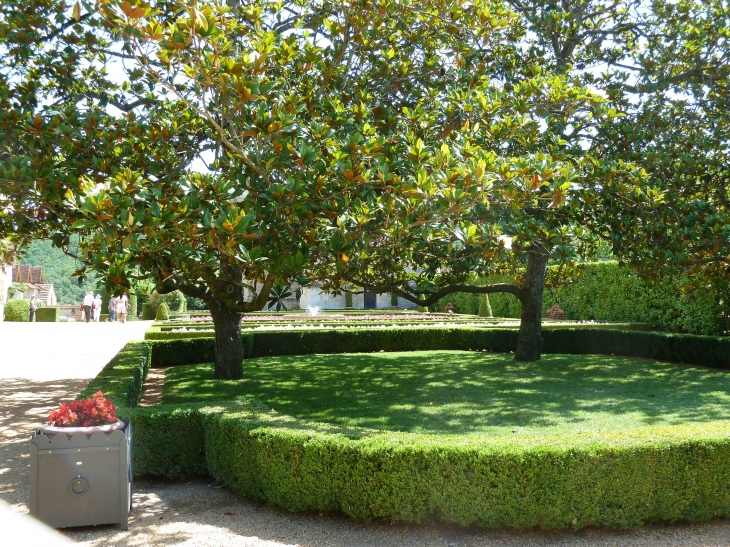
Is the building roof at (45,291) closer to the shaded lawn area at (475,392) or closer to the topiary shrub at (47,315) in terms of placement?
the topiary shrub at (47,315)

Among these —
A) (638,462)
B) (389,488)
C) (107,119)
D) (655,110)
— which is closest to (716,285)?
(655,110)

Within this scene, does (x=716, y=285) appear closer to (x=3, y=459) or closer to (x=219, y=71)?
(x=219, y=71)

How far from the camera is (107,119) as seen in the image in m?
7.82

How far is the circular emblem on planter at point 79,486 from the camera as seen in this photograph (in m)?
4.78

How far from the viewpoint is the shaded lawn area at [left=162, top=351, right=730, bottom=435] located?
8117mm

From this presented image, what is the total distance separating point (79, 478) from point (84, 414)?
0.50 meters

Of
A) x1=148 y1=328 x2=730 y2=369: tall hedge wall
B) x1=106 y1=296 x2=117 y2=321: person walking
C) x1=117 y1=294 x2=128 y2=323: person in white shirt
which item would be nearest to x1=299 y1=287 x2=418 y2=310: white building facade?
x1=106 y1=296 x2=117 y2=321: person walking

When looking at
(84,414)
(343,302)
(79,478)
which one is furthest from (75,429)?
(343,302)

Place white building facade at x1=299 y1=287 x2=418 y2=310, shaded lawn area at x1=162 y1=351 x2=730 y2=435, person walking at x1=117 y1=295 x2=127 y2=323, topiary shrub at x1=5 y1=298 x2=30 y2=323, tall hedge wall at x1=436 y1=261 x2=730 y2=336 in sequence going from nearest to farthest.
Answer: shaded lawn area at x1=162 y1=351 x2=730 y2=435 → tall hedge wall at x1=436 y1=261 x2=730 y2=336 → person walking at x1=117 y1=295 x2=127 y2=323 → topiary shrub at x1=5 y1=298 x2=30 y2=323 → white building facade at x1=299 y1=287 x2=418 y2=310

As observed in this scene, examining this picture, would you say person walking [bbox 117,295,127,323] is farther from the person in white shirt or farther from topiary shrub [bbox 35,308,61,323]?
topiary shrub [bbox 35,308,61,323]

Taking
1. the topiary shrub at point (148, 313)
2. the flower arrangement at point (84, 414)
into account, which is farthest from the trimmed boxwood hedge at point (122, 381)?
the topiary shrub at point (148, 313)

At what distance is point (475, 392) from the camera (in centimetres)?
1037

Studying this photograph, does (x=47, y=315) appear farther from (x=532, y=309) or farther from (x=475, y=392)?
(x=475, y=392)

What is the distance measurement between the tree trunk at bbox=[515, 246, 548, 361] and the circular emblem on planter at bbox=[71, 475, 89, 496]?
10836mm
